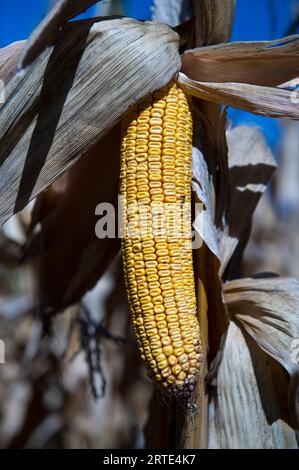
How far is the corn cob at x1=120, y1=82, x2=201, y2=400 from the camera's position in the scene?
1221 millimetres

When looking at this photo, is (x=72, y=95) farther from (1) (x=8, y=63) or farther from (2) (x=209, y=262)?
(2) (x=209, y=262)

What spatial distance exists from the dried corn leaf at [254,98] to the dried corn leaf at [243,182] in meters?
0.37

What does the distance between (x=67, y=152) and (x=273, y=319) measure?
2.60 ft

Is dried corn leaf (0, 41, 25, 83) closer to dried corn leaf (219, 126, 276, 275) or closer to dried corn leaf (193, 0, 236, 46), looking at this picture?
dried corn leaf (193, 0, 236, 46)

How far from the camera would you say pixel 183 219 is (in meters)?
1.26

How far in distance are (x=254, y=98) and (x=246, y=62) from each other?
0.35ft

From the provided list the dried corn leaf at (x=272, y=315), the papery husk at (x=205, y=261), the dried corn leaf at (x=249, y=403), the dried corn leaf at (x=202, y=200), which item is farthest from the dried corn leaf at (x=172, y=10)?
the dried corn leaf at (x=249, y=403)

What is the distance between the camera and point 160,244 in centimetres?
123

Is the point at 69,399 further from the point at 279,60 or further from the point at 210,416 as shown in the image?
the point at 279,60

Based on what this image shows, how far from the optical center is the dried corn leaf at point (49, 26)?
40.9 inches

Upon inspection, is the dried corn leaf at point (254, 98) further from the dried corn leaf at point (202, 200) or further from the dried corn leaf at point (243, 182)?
the dried corn leaf at point (243, 182)

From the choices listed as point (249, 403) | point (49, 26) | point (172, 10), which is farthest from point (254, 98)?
point (249, 403)

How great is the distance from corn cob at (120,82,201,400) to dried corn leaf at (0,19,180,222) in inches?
2.8

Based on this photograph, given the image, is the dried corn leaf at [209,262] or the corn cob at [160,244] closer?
the corn cob at [160,244]
